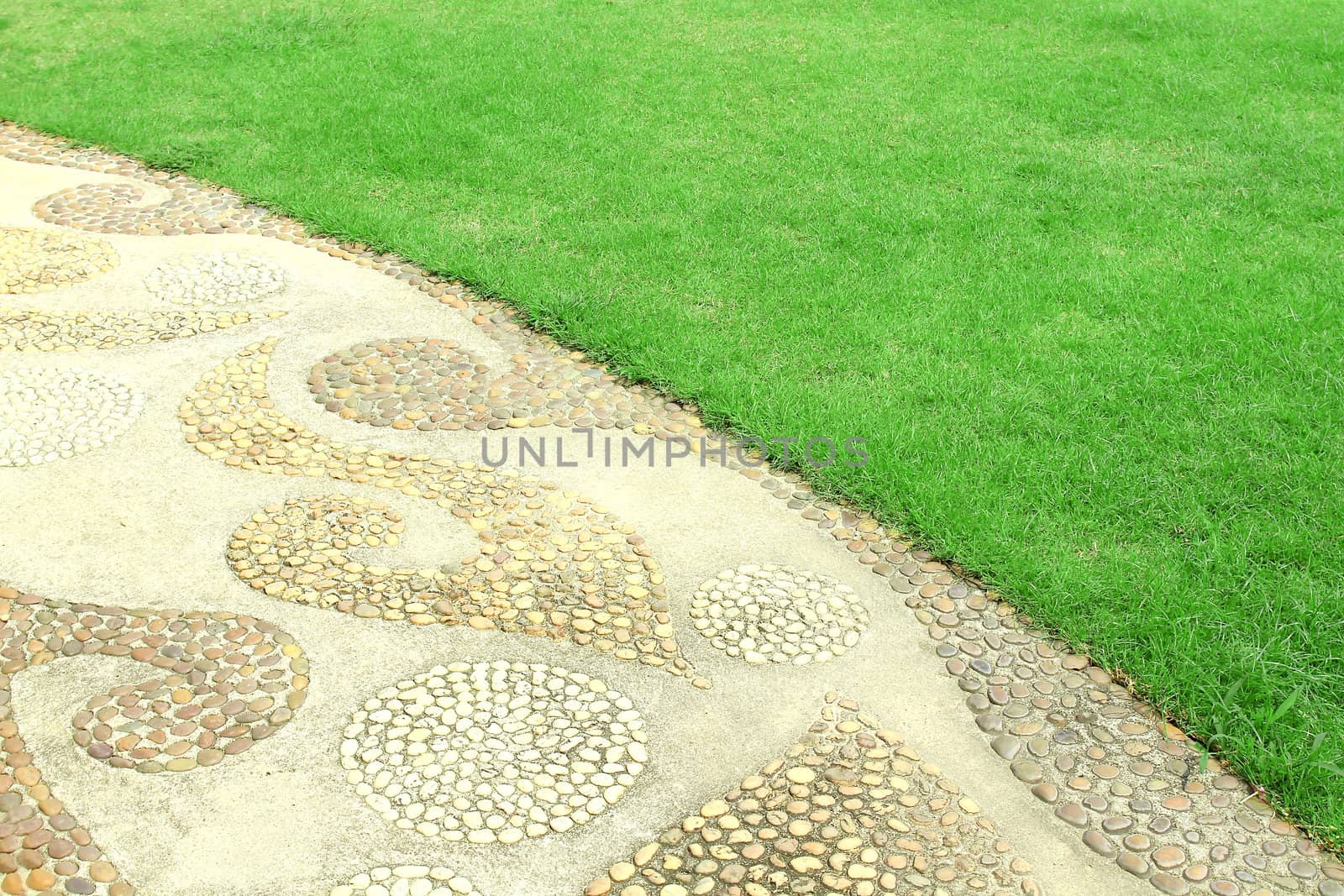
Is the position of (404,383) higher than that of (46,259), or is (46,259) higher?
(46,259)

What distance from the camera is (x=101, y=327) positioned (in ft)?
23.5

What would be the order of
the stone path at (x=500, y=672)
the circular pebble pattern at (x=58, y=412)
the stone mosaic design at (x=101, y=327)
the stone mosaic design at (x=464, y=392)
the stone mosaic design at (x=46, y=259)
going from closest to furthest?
the stone path at (x=500, y=672)
the circular pebble pattern at (x=58, y=412)
the stone mosaic design at (x=464, y=392)
the stone mosaic design at (x=101, y=327)
the stone mosaic design at (x=46, y=259)

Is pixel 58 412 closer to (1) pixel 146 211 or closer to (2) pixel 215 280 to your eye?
(2) pixel 215 280

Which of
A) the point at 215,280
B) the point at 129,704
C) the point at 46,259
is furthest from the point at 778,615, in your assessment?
the point at 46,259

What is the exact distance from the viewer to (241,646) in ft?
15.4

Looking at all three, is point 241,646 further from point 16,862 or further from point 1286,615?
point 1286,615

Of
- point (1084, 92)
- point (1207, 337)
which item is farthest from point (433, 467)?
point (1084, 92)

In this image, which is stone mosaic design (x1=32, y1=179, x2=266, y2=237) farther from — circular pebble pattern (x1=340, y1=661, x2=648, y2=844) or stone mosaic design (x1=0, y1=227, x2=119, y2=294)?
circular pebble pattern (x1=340, y1=661, x2=648, y2=844)

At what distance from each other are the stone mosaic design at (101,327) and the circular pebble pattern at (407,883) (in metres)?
4.42

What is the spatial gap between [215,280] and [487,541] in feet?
11.9

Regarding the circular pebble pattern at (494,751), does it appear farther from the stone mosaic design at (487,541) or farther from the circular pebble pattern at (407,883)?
the stone mosaic design at (487,541)

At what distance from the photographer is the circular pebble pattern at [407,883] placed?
3740 millimetres

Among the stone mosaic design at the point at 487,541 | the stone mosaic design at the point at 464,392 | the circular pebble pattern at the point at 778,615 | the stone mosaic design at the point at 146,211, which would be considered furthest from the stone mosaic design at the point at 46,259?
the circular pebble pattern at the point at 778,615

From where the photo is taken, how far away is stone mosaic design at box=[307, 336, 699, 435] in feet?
20.4
